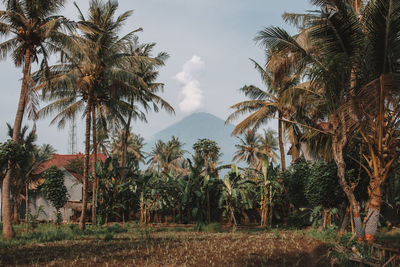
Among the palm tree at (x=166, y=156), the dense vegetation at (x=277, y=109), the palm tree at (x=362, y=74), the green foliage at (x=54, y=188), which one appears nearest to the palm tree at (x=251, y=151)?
the palm tree at (x=166, y=156)

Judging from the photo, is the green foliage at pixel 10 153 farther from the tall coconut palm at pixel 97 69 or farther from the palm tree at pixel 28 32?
the tall coconut palm at pixel 97 69

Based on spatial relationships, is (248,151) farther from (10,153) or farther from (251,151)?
(10,153)

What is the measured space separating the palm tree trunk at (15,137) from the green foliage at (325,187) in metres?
11.5

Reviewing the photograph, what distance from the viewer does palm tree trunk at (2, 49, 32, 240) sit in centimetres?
1201

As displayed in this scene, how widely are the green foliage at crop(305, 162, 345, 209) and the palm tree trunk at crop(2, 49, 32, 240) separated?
37.7 ft

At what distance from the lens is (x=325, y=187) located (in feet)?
46.2

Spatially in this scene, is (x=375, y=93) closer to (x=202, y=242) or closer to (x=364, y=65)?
(x=364, y=65)

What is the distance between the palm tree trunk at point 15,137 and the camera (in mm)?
12008

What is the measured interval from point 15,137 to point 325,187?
11.8 metres

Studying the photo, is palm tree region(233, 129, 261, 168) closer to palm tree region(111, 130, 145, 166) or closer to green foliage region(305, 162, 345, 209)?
palm tree region(111, 130, 145, 166)

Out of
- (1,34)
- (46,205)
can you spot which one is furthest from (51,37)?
(46,205)

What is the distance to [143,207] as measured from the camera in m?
21.3

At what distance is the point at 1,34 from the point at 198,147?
1951cm

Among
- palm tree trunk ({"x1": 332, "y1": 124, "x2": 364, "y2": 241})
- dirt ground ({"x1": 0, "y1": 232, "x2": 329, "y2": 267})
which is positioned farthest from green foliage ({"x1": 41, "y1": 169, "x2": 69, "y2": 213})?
palm tree trunk ({"x1": 332, "y1": 124, "x2": 364, "y2": 241})
